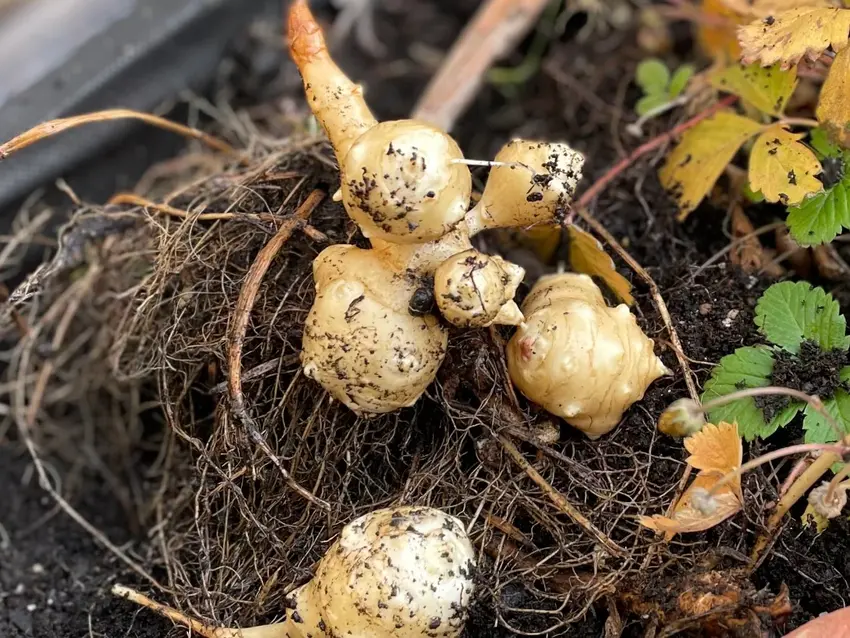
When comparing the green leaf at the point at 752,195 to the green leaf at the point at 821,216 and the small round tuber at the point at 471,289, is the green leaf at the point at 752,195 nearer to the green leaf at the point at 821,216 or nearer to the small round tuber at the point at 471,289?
the green leaf at the point at 821,216

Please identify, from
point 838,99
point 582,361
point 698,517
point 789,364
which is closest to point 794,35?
point 838,99

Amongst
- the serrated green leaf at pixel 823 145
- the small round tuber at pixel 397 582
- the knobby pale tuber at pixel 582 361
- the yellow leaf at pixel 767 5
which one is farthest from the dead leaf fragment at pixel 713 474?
the yellow leaf at pixel 767 5

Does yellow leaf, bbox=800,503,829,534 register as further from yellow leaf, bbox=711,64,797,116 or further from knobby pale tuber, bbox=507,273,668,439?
yellow leaf, bbox=711,64,797,116

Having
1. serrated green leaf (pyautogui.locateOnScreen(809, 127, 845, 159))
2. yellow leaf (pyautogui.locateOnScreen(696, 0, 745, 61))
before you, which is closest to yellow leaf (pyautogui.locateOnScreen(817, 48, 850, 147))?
serrated green leaf (pyautogui.locateOnScreen(809, 127, 845, 159))

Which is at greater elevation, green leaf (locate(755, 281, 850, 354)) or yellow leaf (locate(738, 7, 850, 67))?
yellow leaf (locate(738, 7, 850, 67))

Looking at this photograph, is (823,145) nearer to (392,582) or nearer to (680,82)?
(680,82)

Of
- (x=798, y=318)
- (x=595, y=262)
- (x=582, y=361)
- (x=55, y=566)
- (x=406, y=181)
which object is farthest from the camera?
(x=55, y=566)

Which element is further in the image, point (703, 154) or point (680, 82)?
point (680, 82)
